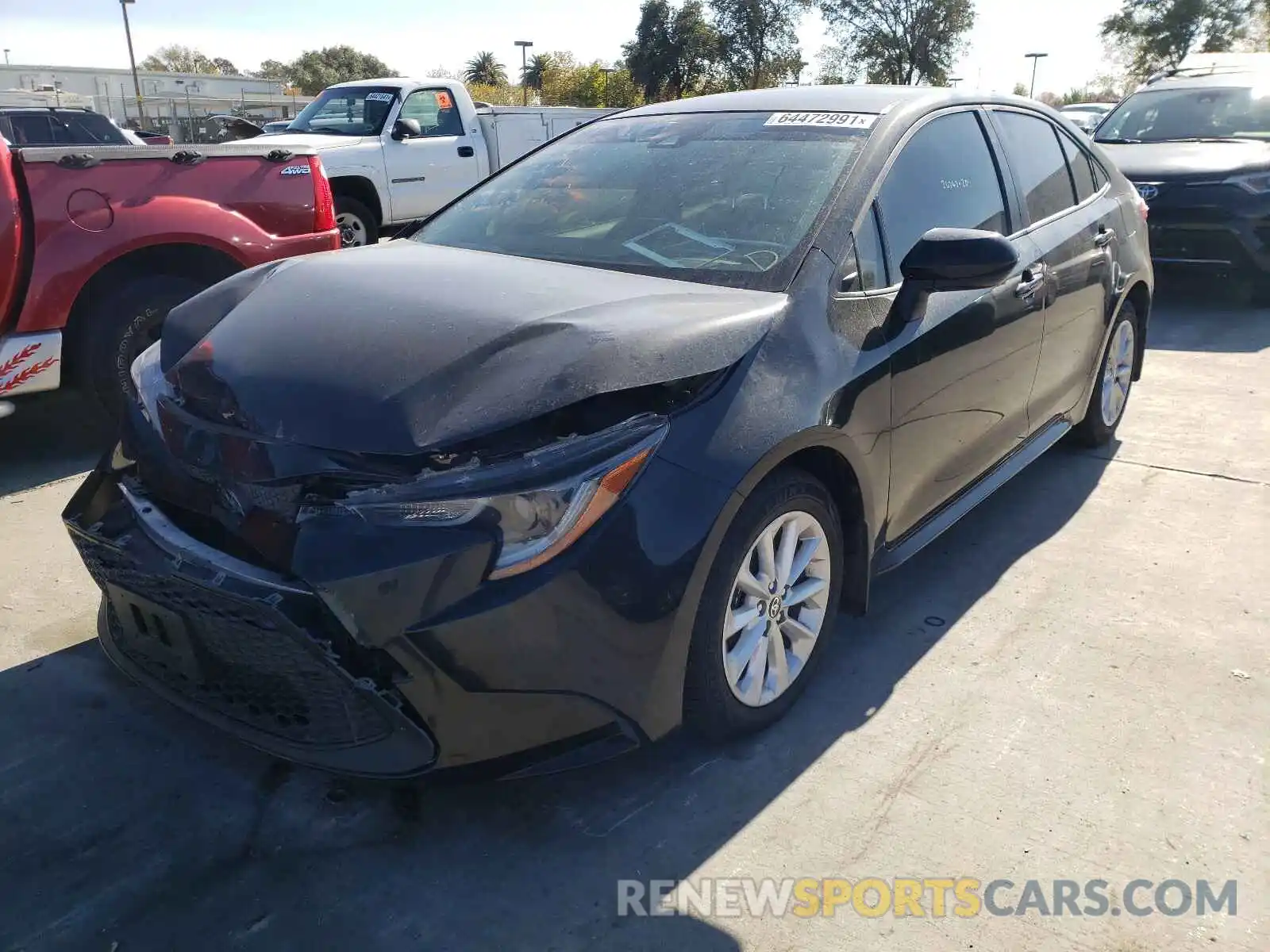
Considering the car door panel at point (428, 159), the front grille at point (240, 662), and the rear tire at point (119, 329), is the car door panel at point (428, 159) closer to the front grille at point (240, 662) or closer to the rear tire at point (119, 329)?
the rear tire at point (119, 329)

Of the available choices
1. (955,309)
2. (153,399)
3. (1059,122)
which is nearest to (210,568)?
(153,399)

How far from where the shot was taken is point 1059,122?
4324 millimetres

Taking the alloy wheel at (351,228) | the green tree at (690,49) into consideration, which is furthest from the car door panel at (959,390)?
the green tree at (690,49)

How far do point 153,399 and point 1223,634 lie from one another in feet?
10.7

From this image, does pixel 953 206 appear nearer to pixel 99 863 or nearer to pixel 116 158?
pixel 99 863

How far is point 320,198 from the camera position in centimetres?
538

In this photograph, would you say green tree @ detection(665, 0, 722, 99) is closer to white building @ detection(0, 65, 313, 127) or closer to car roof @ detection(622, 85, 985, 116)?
white building @ detection(0, 65, 313, 127)

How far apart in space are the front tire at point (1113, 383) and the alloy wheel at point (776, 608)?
250cm

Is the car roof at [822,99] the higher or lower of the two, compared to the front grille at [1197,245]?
higher

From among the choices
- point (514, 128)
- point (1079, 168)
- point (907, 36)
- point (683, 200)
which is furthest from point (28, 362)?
point (907, 36)

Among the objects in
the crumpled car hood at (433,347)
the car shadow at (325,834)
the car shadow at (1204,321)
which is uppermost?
the crumpled car hood at (433,347)

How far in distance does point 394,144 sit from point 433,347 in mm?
9074

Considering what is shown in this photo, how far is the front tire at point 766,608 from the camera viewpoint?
2.35 metres

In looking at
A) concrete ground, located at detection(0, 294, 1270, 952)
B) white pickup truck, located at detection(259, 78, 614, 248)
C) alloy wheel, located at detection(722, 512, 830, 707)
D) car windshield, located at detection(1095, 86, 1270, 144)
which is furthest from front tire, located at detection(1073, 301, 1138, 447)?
white pickup truck, located at detection(259, 78, 614, 248)
